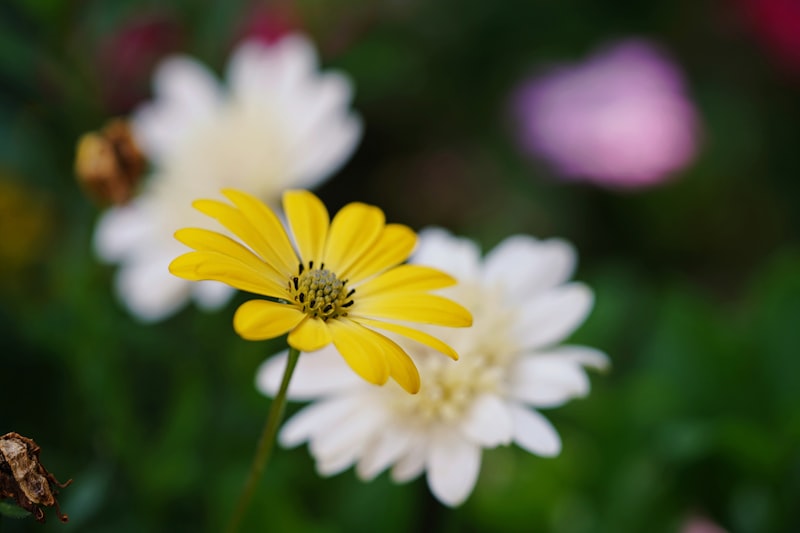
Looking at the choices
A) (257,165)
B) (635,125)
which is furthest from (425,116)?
(257,165)

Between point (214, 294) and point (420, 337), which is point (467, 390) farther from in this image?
point (214, 294)

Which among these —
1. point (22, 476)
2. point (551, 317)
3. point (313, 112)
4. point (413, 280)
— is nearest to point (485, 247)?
point (313, 112)

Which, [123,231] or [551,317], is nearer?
[551,317]

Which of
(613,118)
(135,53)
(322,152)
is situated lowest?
(322,152)

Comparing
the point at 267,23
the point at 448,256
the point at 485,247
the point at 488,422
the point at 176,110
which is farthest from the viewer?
the point at 267,23

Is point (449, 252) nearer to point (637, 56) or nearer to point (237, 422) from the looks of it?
point (237, 422)

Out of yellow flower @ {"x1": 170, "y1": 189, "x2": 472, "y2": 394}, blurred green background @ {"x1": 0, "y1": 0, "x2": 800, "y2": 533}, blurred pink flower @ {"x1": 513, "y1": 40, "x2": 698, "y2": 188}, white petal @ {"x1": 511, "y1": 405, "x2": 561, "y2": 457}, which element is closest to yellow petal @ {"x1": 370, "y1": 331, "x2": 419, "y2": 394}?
yellow flower @ {"x1": 170, "y1": 189, "x2": 472, "y2": 394}
